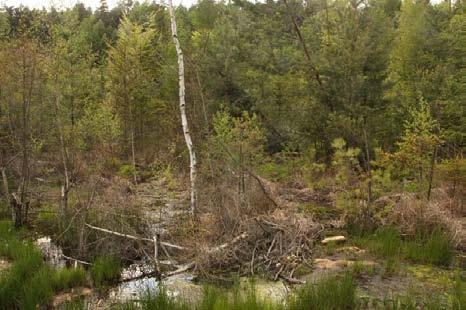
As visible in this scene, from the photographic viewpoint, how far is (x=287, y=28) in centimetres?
1892

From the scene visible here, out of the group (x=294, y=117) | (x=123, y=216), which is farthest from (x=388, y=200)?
(x=294, y=117)

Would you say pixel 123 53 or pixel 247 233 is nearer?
pixel 247 233

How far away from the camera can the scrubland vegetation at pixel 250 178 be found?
6.93 meters

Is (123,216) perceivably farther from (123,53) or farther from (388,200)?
(123,53)

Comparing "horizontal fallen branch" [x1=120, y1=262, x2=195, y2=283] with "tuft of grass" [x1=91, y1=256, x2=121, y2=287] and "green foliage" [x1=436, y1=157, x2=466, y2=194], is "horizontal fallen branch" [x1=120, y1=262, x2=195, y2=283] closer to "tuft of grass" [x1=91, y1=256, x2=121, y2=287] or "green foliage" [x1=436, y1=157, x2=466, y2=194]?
"tuft of grass" [x1=91, y1=256, x2=121, y2=287]

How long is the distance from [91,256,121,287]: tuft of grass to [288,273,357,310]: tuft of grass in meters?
3.06

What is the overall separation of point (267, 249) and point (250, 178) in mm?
2094

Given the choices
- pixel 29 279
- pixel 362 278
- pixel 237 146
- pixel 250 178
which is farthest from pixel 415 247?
pixel 29 279

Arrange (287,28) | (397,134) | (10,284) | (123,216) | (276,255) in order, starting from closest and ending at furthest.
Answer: (10,284), (276,255), (123,216), (397,134), (287,28)

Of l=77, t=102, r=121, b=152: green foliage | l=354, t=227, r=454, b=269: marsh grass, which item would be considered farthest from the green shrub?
l=77, t=102, r=121, b=152: green foliage

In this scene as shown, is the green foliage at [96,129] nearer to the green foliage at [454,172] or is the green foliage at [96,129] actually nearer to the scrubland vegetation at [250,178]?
the scrubland vegetation at [250,178]

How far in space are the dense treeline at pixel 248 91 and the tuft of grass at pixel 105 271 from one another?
2896mm

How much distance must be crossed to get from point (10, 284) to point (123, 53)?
1596 centimetres

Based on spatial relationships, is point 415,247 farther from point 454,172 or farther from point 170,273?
point 170,273
